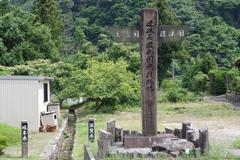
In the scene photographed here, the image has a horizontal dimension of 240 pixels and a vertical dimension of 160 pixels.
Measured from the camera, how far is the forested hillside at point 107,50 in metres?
31.2

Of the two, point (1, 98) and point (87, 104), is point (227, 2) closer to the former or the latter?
point (87, 104)

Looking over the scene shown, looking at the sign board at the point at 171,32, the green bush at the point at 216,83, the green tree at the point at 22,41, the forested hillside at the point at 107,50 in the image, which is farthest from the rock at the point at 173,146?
the green bush at the point at 216,83

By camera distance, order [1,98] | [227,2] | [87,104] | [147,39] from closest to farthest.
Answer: [147,39] < [1,98] < [87,104] < [227,2]

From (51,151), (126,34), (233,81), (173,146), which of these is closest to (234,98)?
(233,81)

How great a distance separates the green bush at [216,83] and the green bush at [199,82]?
502 millimetres

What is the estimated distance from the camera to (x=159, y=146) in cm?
1353

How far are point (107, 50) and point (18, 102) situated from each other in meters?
23.4

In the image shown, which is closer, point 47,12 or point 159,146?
point 159,146

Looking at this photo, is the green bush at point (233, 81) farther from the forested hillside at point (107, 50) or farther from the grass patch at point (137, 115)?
the grass patch at point (137, 115)

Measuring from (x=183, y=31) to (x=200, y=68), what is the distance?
1197 inches

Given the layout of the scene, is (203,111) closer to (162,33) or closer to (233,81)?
(233,81)

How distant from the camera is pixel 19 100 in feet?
70.6

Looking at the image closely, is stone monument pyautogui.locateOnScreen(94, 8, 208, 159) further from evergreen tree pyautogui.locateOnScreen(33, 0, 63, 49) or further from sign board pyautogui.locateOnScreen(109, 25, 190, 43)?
evergreen tree pyautogui.locateOnScreen(33, 0, 63, 49)

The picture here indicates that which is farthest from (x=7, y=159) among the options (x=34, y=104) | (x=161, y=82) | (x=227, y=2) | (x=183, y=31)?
(x=227, y=2)
